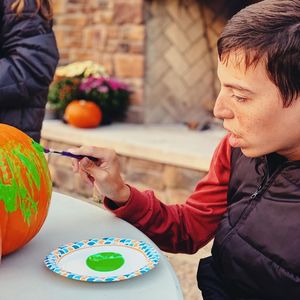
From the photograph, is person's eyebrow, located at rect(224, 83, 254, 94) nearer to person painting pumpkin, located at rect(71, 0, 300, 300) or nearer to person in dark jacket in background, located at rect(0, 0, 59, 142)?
person painting pumpkin, located at rect(71, 0, 300, 300)

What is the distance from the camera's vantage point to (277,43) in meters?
0.95

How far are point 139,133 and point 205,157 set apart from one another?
2.38ft

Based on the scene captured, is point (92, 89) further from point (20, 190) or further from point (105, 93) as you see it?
point (20, 190)

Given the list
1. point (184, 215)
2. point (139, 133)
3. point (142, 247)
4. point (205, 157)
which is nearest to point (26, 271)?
point (142, 247)

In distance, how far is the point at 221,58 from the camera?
1.01 m

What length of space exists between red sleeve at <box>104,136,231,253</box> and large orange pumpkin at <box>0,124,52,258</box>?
28cm

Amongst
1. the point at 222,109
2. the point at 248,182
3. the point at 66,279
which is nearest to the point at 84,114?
the point at 248,182

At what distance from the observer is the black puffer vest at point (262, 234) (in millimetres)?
1008

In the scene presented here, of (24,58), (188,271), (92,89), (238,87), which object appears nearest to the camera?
(238,87)

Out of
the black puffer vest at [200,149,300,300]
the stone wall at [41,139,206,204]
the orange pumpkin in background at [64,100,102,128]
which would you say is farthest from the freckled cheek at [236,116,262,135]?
the orange pumpkin in background at [64,100,102,128]

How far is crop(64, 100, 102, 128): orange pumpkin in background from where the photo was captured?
12.9 ft

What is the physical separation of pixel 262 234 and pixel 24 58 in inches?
38.2

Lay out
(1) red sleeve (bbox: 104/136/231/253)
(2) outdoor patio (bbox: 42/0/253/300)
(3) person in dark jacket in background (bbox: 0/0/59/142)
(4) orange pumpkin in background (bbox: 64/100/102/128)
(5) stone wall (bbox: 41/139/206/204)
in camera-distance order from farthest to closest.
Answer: (4) orange pumpkin in background (bbox: 64/100/102/128) → (2) outdoor patio (bbox: 42/0/253/300) → (5) stone wall (bbox: 41/139/206/204) → (3) person in dark jacket in background (bbox: 0/0/59/142) → (1) red sleeve (bbox: 104/136/231/253)

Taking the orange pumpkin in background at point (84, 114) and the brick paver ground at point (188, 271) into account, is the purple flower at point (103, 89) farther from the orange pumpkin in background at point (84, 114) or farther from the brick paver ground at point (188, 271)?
the brick paver ground at point (188, 271)
